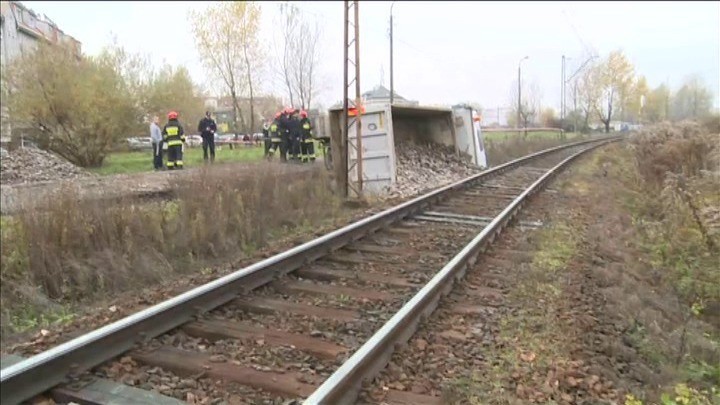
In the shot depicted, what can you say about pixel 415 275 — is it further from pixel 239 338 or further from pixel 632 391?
pixel 632 391

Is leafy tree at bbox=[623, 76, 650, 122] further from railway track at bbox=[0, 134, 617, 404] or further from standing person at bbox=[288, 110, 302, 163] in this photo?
railway track at bbox=[0, 134, 617, 404]

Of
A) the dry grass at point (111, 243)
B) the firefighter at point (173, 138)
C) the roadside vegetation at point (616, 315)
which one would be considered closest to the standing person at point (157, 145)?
the firefighter at point (173, 138)

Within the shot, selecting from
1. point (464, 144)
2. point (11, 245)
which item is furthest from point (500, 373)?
point (464, 144)

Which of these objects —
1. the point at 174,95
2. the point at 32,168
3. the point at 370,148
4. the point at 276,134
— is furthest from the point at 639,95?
the point at 32,168

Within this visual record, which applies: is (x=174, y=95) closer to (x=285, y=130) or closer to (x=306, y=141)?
(x=285, y=130)

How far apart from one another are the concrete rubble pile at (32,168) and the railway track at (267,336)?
413 inches

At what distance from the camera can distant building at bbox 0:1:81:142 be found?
1536 centimetres

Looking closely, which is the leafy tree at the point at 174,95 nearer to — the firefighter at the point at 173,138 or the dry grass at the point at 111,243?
the firefighter at the point at 173,138

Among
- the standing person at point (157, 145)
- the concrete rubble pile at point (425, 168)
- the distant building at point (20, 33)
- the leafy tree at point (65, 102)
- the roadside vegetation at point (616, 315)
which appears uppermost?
the distant building at point (20, 33)

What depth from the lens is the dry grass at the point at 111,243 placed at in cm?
639

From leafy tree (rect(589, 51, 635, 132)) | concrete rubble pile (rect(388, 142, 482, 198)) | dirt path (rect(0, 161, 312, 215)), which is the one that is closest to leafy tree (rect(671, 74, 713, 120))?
leafy tree (rect(589, 51, 635, 132))

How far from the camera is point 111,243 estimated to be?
715 cm

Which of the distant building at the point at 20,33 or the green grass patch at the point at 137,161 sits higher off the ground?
the distant building at the point at 20,33

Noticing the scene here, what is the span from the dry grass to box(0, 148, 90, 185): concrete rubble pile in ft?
23.9
